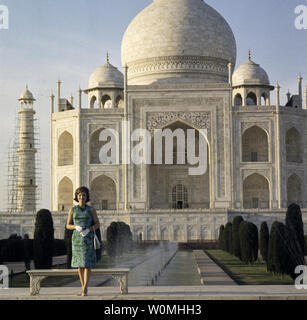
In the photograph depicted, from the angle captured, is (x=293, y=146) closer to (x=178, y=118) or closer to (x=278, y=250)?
(x=178, y=118)

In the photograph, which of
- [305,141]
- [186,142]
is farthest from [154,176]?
[305,141]

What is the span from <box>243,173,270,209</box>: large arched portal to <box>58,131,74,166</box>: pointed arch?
21.7 ft

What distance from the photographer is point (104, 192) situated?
25.3 meters

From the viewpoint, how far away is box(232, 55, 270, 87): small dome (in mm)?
26266

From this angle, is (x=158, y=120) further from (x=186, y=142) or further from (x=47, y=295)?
(x=47, y=295)

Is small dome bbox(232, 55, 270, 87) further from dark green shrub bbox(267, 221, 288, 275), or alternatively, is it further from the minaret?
Result: dark green shrub bbox(267, 221, 288, 275)

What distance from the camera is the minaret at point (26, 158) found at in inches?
1049

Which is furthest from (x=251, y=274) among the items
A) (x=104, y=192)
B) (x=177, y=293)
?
(x=104, y=192)

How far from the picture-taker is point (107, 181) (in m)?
25.3

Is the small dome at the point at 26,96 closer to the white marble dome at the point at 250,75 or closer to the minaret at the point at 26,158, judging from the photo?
the minaret at the point at 26,158

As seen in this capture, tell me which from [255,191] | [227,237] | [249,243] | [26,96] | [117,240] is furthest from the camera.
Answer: [26,96]

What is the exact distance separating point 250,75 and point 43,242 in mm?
16460

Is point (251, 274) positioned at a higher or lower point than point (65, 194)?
lower

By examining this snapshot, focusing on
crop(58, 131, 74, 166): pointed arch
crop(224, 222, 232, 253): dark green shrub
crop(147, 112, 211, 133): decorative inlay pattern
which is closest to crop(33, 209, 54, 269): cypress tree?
crop(224, 222, 232, 253): dark green shrub
